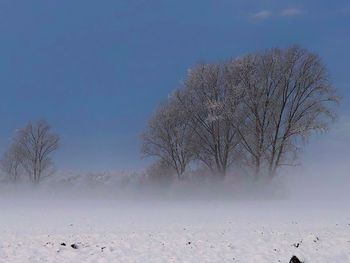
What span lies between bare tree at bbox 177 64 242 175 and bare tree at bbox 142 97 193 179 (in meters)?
1.90

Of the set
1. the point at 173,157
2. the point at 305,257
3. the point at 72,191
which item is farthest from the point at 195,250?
the point at 72,191

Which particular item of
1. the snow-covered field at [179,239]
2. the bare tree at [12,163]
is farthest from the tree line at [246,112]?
the bare tree at [12,163]

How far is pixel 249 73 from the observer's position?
43500 mm

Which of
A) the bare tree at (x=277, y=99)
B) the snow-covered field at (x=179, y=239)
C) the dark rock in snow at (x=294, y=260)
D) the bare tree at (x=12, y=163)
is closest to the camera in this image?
the dark rock in snow at (x=294, y=260)

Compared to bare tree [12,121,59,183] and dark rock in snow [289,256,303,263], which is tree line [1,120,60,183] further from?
dark rock in snow [289,256,303,263]

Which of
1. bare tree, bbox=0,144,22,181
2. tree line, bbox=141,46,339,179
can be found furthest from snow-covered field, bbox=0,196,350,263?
bare tree, bbox=0,144,22,181

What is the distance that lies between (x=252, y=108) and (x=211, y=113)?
171 inches

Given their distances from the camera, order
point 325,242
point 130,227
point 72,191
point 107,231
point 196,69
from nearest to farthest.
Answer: point 325,242 → point 107,231 → point 130,227 → point 196,69 → point 72,191

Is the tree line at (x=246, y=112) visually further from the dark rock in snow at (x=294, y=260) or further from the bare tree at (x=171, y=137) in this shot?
the dark rock in snow at (x=294, y=260)

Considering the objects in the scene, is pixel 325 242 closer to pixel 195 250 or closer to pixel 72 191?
pixel 195 250

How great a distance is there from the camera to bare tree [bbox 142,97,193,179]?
50.9 metres

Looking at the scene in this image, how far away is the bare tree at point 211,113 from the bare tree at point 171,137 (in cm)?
190

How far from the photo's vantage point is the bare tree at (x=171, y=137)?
50906mm

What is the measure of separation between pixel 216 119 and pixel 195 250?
26.8 m
